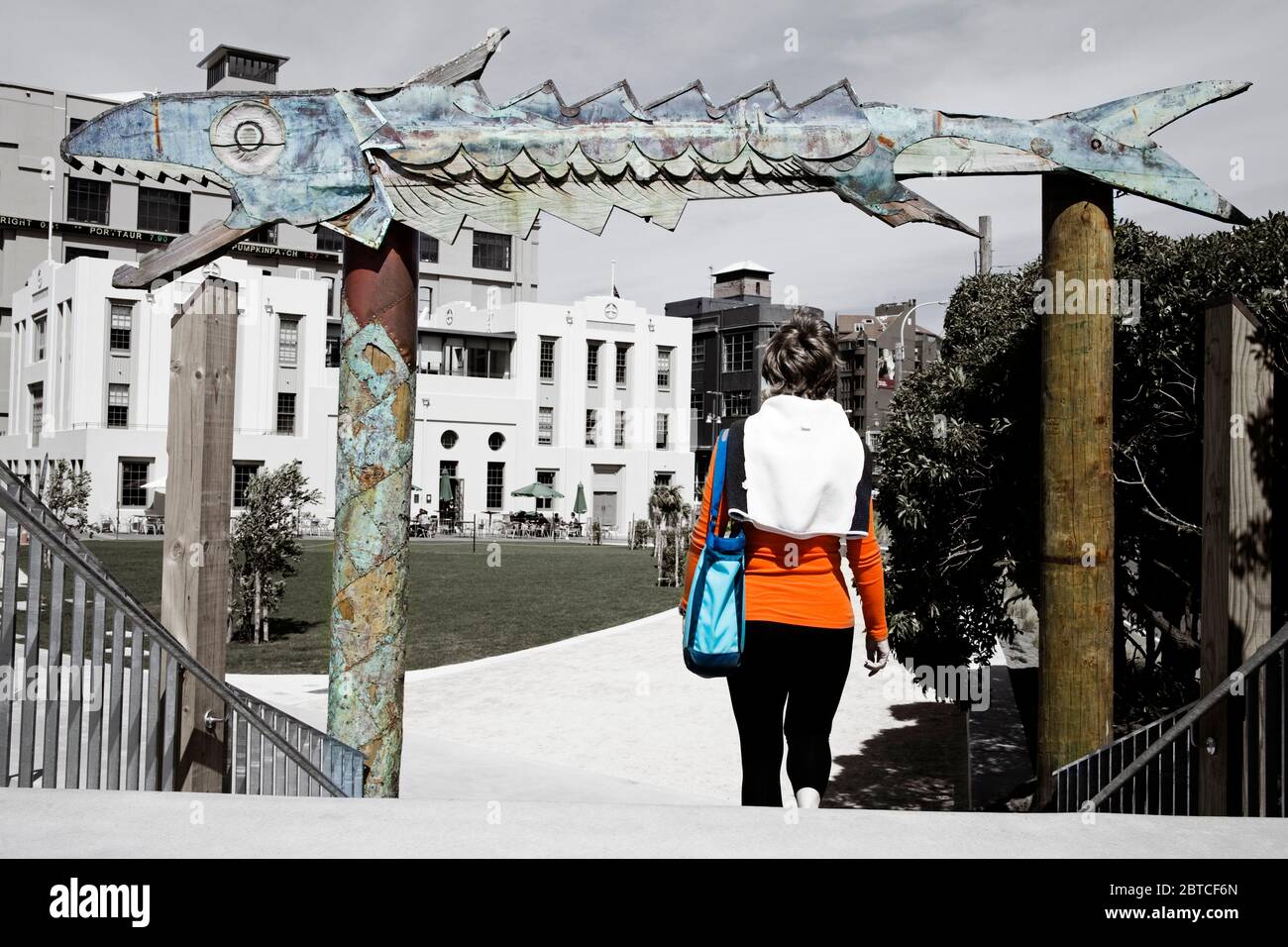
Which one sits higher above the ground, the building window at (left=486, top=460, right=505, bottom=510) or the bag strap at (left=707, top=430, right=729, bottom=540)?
the building window at (left=486, top=460, right=505, bottom=510)

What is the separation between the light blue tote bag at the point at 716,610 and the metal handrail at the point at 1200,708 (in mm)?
1387

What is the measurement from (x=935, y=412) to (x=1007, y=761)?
170 inches

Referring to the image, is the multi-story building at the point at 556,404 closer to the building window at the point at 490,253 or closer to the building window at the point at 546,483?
the building window at the point at 546,483

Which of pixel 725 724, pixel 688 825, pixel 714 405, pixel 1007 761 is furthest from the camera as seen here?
pixel 714 405

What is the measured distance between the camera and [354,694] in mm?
5074

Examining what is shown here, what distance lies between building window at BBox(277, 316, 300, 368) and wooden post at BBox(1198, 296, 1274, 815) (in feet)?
158

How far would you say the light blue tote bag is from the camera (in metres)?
3.61

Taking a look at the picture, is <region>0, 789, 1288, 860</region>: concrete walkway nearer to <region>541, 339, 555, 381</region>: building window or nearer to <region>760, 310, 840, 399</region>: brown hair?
<region>760, 310, 840, 399</region>: brown hair

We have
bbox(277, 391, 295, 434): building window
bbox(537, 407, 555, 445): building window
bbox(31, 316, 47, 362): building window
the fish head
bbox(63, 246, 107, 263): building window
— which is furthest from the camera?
bbox(537, 407, 555, 445): building window


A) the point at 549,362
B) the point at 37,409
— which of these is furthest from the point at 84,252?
the point at 549,362

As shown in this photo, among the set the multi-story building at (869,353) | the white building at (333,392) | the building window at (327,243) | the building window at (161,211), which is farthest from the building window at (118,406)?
the multi-story building at (869,353)

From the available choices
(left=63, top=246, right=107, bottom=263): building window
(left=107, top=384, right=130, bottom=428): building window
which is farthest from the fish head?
(left=63, top=246, right=107, bottom=263): building window

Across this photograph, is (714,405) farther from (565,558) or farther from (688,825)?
(688,825)
